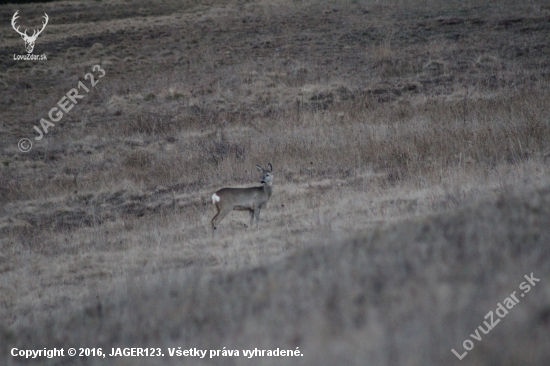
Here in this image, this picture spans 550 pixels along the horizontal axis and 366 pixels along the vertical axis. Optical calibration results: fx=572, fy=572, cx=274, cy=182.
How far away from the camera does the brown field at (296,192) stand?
4547mm

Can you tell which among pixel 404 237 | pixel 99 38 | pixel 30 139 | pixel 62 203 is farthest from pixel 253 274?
pixel 99 38

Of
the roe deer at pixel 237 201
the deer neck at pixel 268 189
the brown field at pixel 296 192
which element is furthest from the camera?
the deer neck at pixel 268 189

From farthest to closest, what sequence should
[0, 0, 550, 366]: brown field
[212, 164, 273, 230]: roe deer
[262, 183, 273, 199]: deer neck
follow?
[262, 183, 273, 199]: deer neck, [212, 164, 273, 230]: roe deer, [0, 0, 550, 366]: brown field

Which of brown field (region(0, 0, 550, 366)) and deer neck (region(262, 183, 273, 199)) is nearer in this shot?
brown field (region(0, 0, 550, 366))

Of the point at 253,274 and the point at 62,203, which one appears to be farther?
the point at 62,203

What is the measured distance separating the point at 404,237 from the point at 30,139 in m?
19.6

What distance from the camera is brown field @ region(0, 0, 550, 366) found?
14.9 ft

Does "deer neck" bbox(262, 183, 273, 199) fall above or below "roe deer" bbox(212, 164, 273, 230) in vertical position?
above

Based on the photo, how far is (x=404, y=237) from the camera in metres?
5.80

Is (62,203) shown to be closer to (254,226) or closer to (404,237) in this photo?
(254,226)

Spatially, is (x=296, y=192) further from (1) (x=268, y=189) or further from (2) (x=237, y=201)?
(2) (x=237, y=201)

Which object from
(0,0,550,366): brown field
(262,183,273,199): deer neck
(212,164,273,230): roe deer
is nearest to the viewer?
(0,0,550,366): brown field

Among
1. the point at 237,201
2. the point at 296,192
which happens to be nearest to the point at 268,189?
the point at 296,192

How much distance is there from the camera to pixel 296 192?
11.8 metres
